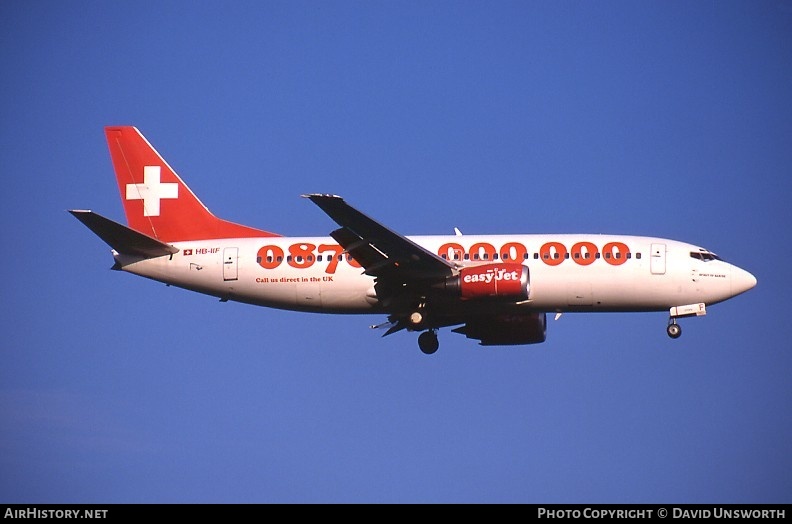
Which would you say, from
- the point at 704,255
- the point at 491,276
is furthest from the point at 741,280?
the point at 491,276

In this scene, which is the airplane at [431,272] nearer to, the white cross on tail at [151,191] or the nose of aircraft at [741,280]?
the nose of aircraft at [741,280]

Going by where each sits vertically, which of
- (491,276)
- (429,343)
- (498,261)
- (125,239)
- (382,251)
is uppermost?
(125,239)

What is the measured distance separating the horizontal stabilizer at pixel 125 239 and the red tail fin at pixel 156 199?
1.71 metres

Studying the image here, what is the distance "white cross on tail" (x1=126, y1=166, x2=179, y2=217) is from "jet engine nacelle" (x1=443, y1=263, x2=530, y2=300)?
44.6 ft

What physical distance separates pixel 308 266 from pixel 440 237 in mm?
5361

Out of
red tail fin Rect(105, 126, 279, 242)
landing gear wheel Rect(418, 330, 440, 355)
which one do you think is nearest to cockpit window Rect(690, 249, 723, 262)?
landing gear wheel Rect(418, 330, 440, 355)

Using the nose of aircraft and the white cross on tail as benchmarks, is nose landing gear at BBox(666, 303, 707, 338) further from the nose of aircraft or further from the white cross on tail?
the white cross on tail

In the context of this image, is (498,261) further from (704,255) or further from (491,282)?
(704,255)

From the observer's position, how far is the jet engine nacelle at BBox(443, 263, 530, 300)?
52094mm

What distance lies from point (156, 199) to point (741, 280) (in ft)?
79.6

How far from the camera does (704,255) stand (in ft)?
180

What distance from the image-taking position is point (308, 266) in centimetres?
5541

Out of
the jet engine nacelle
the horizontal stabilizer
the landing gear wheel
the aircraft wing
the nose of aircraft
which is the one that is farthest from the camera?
the landing gear wheel
